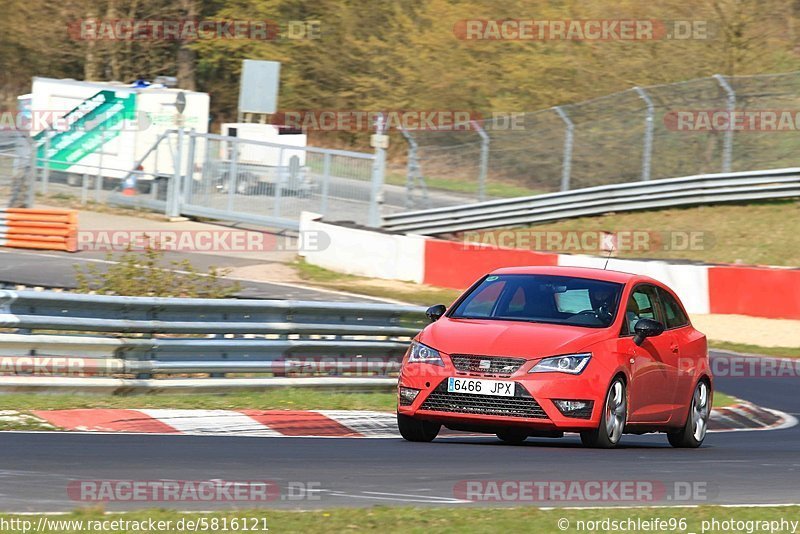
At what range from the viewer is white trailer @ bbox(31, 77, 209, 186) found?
35.7 meters

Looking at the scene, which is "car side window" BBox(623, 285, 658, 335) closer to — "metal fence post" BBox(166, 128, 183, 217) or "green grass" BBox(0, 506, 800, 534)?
"green grass" BBox(0, 506, 800, 534)

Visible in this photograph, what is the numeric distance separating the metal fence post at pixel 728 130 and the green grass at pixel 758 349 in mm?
8300

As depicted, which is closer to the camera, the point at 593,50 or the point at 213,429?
the point at 213,429

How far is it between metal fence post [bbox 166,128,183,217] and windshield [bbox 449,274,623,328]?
76.6ft

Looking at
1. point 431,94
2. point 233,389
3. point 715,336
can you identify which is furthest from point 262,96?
point 233,389

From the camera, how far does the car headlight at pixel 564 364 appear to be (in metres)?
9.62

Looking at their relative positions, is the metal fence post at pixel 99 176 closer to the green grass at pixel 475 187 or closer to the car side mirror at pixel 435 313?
the green grass at pixel 475 187

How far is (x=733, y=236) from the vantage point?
2781cm

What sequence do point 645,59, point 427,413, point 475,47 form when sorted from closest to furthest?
point 427,413
point 645,59
point 475,47

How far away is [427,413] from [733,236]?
19186 mm

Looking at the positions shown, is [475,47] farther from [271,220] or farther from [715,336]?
[715,336]

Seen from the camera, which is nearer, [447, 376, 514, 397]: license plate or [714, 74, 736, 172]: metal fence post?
[447, 376, 514, 397]: license plate

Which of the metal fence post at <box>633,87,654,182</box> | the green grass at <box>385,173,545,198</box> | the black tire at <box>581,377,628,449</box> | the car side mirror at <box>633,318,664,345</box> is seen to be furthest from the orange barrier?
the black tire at <box>581,377,628,449</box>

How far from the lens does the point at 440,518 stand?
21.7ft
